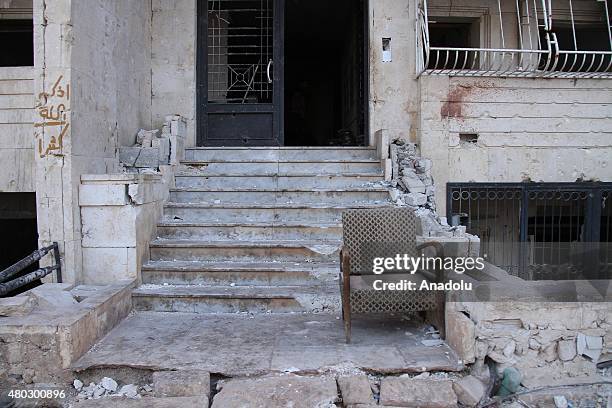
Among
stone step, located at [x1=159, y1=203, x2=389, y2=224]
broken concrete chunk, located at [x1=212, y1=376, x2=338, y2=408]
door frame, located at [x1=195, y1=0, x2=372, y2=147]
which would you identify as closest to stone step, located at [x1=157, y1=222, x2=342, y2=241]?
stone step, located at [x1=159, y1=203, x2=389, y2=224]

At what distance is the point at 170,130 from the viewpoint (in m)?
6.88

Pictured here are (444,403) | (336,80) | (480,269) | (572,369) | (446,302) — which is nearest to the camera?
(444,403)

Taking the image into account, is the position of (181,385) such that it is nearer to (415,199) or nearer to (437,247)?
(437,247)

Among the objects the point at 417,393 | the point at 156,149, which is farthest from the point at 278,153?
the point at 417,393

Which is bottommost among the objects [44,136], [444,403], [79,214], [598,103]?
[444,403]

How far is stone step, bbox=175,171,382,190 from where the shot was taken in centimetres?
645

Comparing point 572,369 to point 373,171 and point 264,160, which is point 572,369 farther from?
point 264,160

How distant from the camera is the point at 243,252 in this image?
5191 millimetres

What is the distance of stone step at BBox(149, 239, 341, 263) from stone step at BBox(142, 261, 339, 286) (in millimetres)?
254

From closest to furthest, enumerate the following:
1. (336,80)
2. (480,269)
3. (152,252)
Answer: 1. (480,269)
2. (152,252)
3. (336,80)

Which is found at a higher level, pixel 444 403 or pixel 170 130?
pixel 170 130

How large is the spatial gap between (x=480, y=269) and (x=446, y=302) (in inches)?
25.9

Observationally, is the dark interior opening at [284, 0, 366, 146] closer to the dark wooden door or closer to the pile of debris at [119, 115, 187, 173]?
the dark wooden door

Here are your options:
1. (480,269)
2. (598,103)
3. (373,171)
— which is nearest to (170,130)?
(373,171)
